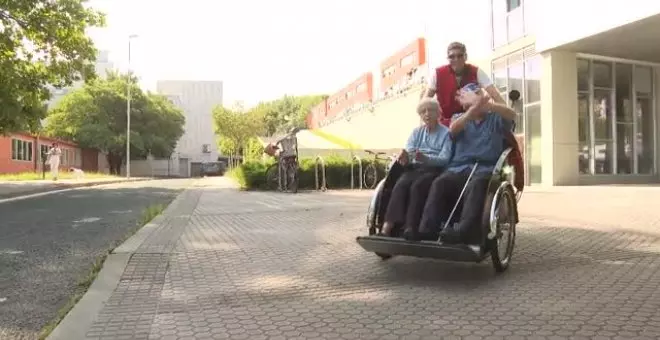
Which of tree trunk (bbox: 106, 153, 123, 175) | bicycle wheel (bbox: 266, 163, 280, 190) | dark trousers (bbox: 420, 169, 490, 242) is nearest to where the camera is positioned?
dark trousers (bbox: 420, 169, 490, 242)

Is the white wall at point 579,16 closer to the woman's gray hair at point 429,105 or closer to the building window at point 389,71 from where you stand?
the woman's gray hair at point 429,105

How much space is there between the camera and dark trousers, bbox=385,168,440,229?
16.6 ft

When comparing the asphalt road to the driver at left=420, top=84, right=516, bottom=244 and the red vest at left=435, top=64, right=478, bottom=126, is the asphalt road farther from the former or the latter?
the red vest at left=435, top=64, right=478, bottom=126

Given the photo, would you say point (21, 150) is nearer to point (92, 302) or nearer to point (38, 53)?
point (38, 53)

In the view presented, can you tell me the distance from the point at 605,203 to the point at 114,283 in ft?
30.1

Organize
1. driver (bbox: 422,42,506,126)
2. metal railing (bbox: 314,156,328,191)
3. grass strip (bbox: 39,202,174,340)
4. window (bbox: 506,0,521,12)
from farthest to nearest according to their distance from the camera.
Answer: window (bbox: 506,0,521,12)
metal railing (bbox: 314,156,328,191)
driver (bbox: 422,42,506,126)
grass strip (bbox: 39,202,174,340)

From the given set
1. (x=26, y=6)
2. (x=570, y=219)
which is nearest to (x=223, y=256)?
(x=570, y=219)

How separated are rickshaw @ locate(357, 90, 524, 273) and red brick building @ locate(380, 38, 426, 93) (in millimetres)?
23784

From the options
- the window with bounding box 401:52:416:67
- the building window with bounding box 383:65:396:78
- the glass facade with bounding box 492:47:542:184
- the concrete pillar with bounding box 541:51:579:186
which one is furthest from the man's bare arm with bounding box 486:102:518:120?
the building window with bounding box 383:65:396:78

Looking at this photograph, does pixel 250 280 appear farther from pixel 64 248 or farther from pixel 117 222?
pixel 117 222

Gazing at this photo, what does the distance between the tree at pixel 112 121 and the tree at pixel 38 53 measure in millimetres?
32929

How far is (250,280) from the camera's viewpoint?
5098 mm

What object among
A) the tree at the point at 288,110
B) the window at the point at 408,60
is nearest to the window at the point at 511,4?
the window at the point at 408,60

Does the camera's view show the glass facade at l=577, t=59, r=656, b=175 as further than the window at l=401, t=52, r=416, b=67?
No
